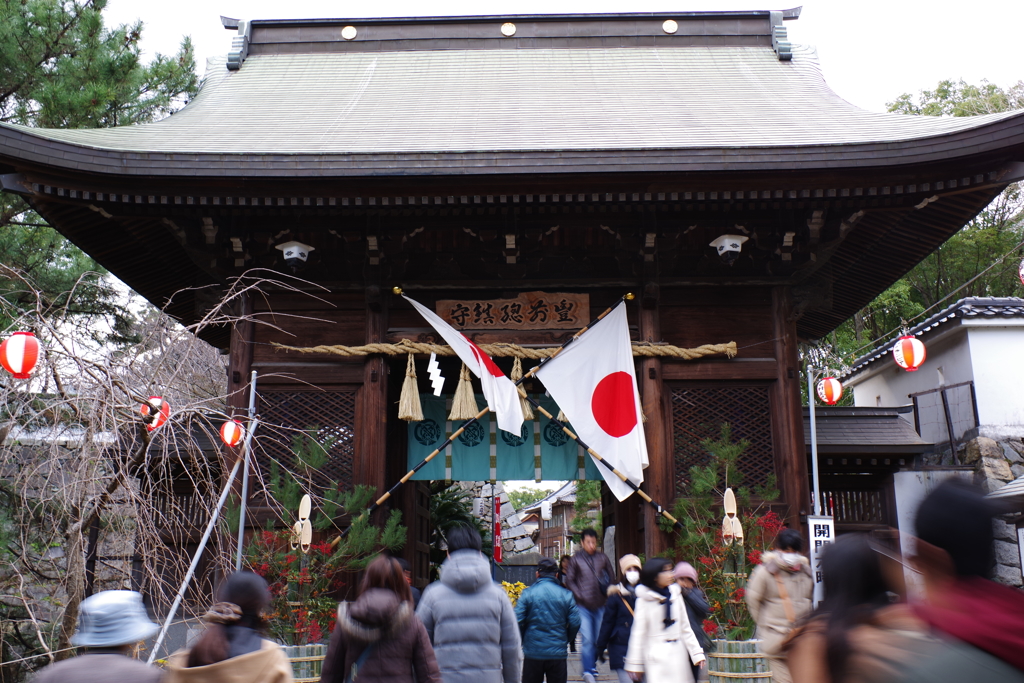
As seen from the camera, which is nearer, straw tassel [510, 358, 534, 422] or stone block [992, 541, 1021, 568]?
straw tassel [510, 358, 534, 422]

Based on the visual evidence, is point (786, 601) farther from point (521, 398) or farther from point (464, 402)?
point (464, 402)

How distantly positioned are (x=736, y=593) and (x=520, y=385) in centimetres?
290

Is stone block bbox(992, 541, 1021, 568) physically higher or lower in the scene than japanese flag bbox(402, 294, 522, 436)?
lower

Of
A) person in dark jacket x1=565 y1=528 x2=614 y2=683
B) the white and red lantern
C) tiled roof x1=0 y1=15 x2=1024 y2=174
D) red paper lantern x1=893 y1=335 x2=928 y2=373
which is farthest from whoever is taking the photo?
the white and red lantern

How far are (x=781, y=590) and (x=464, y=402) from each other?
430 centimetres

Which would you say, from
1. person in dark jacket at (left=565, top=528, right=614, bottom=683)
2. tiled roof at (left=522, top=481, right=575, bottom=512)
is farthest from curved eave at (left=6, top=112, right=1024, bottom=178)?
tiled roof at (left=522, top=481, right=575, bottom=512)

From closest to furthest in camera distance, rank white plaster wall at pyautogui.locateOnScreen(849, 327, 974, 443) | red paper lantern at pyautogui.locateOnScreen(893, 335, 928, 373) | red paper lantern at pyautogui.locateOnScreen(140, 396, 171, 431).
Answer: red paper lantern at pyautogui.locateOnScreen(140, 396, 171, 431), red paper lantern at pyautogui.locateOnScreen(893, 335, 928, 373), white plaster wall at pyautogui.locateOnScreen(849, 327, 974, 443)

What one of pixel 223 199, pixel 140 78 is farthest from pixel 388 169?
pixel 140 78

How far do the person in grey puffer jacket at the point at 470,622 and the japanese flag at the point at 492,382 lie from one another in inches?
148

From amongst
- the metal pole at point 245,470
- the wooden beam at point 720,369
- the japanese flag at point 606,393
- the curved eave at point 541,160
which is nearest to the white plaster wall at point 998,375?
the wooden beam at point 720,369

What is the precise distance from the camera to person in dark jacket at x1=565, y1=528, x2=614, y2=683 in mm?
7703

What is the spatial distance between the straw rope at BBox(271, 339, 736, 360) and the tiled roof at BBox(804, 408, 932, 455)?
2.72 meters

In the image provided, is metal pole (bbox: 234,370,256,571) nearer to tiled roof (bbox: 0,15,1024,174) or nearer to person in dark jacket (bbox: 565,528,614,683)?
tiled roof (bbox: 0,15,1024,174)

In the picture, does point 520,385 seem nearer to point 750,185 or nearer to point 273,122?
point 750,185
